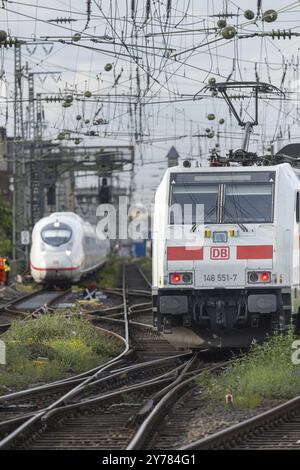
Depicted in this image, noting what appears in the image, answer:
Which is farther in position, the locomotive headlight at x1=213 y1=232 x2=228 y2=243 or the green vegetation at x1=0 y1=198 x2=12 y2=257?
the green vegetation at x1=0 y1=198 x2=12 y2=257

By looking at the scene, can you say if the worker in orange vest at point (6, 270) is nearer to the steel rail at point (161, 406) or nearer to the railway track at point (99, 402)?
the railway track at point (99, 402)

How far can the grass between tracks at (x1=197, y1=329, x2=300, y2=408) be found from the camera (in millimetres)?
13607

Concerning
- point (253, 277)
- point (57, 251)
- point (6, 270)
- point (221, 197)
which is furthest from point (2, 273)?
point (253, 277)

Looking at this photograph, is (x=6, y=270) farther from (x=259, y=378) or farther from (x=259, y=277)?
(x=259, y=378)

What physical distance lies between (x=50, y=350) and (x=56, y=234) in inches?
1072

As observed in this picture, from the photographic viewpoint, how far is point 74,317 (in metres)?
23.7

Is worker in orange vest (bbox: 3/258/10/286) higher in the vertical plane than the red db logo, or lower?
lower

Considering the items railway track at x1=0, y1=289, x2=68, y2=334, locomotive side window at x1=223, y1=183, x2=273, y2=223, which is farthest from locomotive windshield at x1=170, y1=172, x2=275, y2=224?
railway track at x1=0, y1=289, x2=68, y2=334

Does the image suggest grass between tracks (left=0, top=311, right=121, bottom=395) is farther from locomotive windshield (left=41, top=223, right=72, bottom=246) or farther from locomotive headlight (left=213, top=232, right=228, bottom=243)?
locomotive windshield (left=41, top=223, right=72, bottom=246)

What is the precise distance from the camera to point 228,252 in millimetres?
17875

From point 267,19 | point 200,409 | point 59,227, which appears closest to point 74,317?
point 267,19

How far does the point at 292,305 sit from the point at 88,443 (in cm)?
768

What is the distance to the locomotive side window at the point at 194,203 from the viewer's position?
18.3m

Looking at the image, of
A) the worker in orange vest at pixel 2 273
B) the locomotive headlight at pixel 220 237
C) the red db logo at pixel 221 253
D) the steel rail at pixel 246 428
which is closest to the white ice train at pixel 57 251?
the worker in orange vest at pixel 2 273
